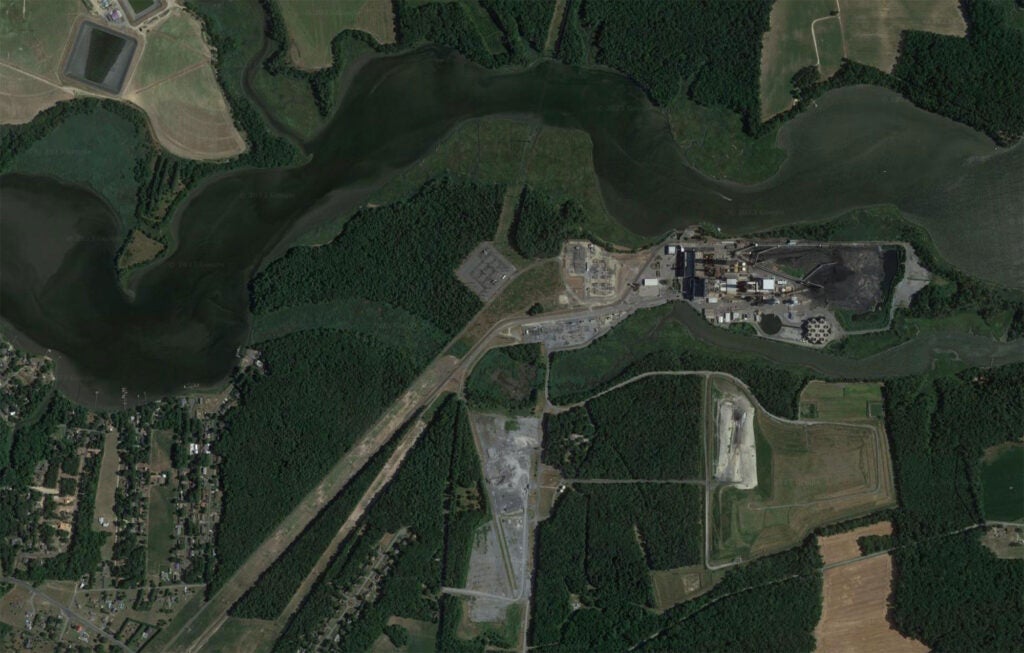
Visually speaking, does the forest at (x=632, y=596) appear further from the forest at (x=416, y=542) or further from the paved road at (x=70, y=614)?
the paved road at (x=70, y=614)

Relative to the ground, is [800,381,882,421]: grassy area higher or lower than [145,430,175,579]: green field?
higher

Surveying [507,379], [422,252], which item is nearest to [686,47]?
[422,252]

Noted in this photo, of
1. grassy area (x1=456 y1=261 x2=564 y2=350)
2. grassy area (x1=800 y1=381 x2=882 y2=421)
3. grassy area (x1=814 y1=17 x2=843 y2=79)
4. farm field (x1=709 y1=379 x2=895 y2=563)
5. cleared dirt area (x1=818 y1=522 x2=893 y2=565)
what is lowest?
cleared dirt area (x1=818 y1=522 x2=893 y2=565)

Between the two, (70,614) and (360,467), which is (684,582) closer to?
(360,467)

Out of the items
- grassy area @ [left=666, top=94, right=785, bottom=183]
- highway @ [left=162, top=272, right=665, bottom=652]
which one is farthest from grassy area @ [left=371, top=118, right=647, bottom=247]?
grassy area @ [left=666, top=94, right=785, bottom=183]

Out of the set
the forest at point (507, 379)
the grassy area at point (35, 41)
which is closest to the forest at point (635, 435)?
the forest at point (507, 379)

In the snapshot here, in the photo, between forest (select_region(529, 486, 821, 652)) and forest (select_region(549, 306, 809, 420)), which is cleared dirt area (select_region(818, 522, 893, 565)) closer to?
forest (select_region(529, 486, 821, 652))

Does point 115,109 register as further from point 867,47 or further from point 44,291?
point 867,47

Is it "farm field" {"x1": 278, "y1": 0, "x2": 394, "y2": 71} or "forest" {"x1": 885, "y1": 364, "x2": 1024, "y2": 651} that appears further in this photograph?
"farm field" {"x1": 278, "y1": 0, "x2": 394, "y2": 71}
